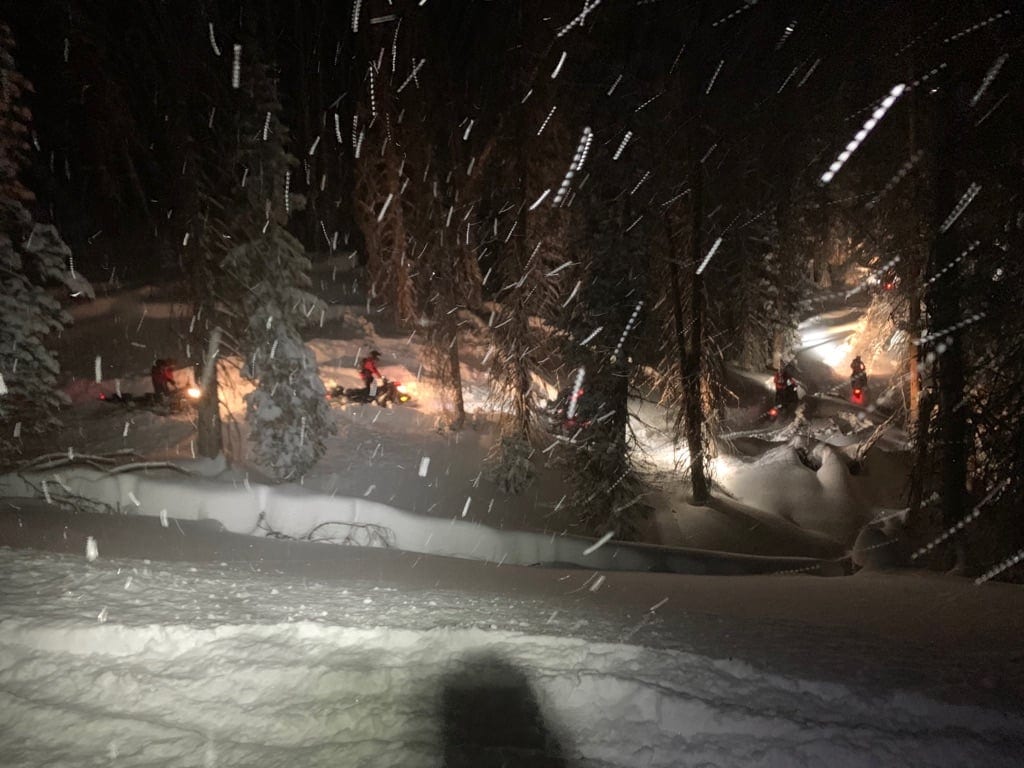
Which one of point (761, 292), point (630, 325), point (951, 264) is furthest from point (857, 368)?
point (951, 264)

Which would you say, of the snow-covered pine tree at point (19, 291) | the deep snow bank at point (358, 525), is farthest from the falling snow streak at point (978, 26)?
the snow-covered pine tree at point (19, 291)

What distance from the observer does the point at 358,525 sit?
13969 mm

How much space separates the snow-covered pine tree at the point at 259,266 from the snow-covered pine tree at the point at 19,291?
319cm

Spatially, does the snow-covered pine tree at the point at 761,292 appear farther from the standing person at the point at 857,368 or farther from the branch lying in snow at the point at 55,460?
the branch lying in snow at the point at 55,460

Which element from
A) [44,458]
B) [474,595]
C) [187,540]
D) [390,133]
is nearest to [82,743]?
[474,595]

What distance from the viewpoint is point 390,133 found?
65.7 ft

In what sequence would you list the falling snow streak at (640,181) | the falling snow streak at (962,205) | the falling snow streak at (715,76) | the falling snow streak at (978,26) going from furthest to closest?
the falling snow streak at (715,76) → the falling snow streak at (640,181) → the falling snow streak at (962,205) → the falling snow streak at (978,26)

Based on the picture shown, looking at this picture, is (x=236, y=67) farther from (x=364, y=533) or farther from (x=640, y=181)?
(x=364, y=533)

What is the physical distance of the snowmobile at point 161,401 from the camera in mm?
20578

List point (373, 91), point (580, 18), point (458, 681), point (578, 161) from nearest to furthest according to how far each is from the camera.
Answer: point (458, 681) < point (580, 18) < point (578, 161) < point (373, 91)

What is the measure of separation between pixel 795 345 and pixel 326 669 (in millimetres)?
30418

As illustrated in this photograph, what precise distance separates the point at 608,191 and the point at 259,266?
28.0 ft

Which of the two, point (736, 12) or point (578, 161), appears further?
point (578, 161)

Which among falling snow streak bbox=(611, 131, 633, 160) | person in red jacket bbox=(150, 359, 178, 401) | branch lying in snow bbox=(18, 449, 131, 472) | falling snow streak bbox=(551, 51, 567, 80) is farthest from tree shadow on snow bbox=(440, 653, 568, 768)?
person in red jacket bbox=(150, 359, 178, 401)
